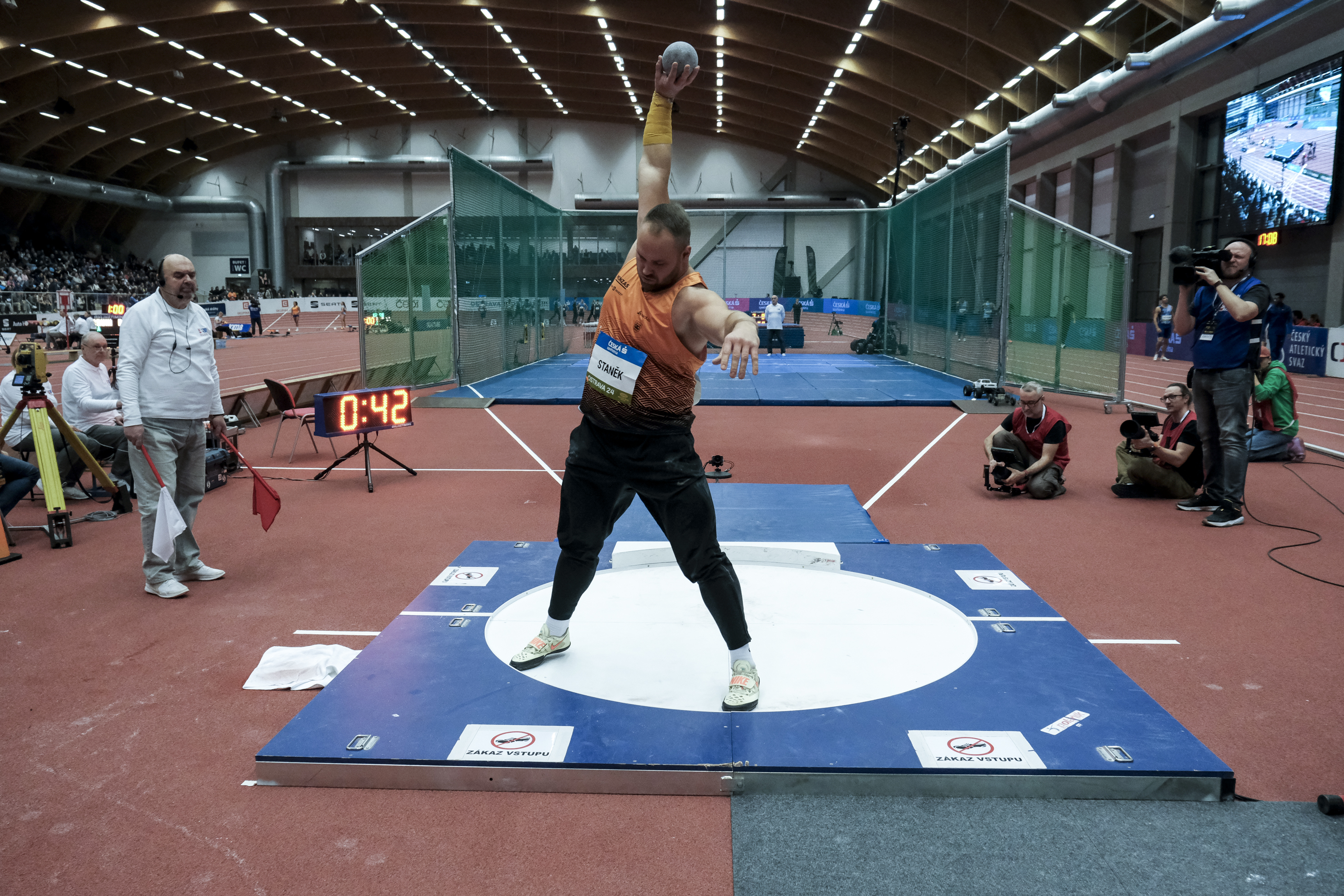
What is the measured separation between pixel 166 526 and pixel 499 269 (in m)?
12.1

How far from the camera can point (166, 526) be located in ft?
15.8

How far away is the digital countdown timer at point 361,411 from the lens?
7.90 metres

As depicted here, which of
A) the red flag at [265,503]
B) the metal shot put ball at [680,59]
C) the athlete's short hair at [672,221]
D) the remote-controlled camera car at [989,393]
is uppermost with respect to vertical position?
the metal shot put ball at [680,59]

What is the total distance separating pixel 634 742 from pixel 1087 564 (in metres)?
3.72

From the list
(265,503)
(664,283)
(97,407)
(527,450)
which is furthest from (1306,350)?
(97,407)

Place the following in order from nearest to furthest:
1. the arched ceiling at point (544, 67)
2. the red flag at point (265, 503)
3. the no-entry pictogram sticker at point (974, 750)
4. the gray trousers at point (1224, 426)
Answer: the no-entry pictogram sticker at point (974, 750)
the red flag at point (265, 503)
the gray trousers at point (1224, 426)
the arched ceiling at point (544, 67)

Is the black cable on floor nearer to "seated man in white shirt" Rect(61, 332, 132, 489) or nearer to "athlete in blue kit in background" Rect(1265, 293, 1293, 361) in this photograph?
"athlete in blue kit in background" Rect(1265, 293, 1293, 361)

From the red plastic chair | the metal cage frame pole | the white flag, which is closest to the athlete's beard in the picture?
the white flag

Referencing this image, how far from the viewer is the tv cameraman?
6004 millimetres

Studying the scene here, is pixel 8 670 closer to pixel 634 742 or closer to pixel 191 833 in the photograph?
pixel 191 833

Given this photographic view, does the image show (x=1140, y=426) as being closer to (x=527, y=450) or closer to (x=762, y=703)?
(x=762, y=703)

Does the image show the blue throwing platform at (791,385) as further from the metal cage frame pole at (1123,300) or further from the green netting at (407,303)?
the metal cage frame pole at (1123,300)

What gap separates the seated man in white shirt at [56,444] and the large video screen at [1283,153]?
20552 mm

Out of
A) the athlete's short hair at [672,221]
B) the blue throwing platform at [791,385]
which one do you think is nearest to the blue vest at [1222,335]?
the athlete's short hair at [672,221]
